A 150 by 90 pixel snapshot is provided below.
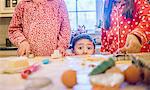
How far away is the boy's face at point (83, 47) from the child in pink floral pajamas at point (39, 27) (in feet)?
0.98

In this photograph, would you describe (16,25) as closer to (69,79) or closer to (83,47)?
(83,47)

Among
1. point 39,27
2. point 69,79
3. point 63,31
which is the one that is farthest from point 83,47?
point 69,79

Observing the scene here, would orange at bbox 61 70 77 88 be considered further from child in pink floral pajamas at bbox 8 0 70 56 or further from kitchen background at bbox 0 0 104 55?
kitchen background at bbox 0 0 104 55

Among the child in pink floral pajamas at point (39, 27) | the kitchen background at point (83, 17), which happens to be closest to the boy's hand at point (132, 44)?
the child in pink floral pajamas at point (39, 27)

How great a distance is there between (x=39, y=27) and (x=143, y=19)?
0.49 m

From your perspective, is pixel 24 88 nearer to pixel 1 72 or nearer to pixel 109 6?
pixel 1 72

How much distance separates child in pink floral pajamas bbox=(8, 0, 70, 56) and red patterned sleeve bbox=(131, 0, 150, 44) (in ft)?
1.21

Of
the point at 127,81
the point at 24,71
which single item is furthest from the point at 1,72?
the point at 127,81

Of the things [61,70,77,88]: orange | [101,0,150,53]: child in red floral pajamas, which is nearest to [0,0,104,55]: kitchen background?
[101,0,150,53]: child in red floral pajamas

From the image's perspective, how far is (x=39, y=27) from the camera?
1.28 meters

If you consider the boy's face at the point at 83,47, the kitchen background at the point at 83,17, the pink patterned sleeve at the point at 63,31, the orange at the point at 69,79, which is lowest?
the orange at the point at 69,79

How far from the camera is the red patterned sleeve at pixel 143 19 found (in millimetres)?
1137

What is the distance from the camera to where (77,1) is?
9.89 feet

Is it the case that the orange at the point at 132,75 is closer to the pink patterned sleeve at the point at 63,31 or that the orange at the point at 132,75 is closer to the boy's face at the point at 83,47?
the pink patterned sleeve at the point at 63,31
